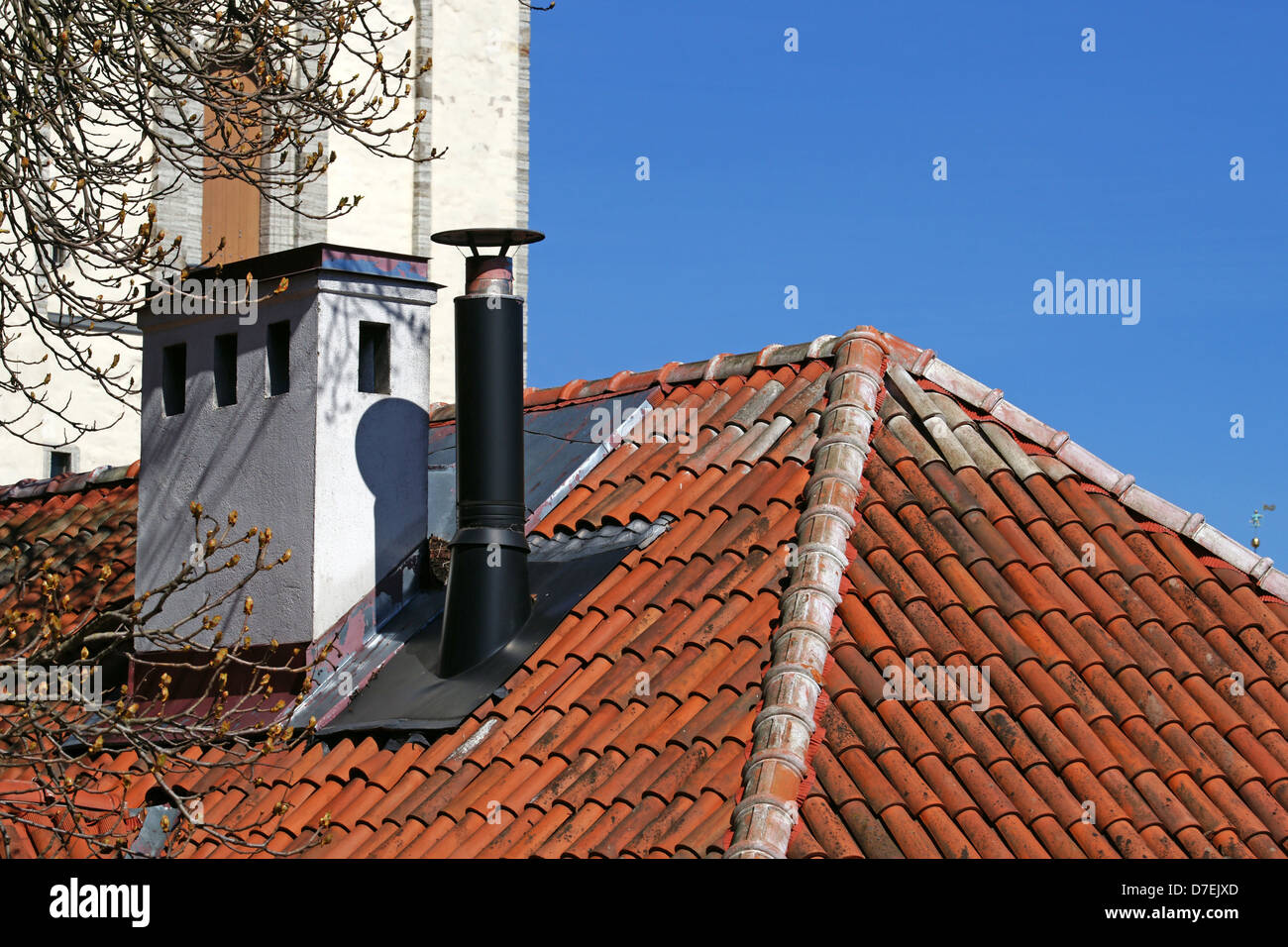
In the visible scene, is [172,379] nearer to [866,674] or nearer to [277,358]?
[277,358]

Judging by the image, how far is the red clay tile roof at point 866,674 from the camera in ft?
27.1

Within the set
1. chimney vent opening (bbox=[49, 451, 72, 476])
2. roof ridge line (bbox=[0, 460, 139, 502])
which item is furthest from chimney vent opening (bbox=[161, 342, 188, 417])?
chimney vent opening (bbox=[49, 451, 72, 476])

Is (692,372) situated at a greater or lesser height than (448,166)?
lesser

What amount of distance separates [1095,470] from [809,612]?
2607 millimetres

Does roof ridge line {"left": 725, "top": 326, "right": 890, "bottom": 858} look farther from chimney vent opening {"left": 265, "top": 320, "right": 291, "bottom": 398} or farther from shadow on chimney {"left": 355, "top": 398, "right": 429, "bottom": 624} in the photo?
chimney vent opening {"left": 265, "top": 320, "right": 291, "bottom": 398}

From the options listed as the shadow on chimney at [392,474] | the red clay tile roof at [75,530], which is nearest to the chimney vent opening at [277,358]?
the shadow on chimney at [392,474]

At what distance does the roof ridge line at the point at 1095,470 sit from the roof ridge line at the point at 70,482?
310 inches

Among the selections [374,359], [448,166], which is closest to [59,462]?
[448,166]

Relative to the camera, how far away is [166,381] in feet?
40.8

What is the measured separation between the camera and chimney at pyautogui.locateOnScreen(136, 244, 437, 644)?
36.8ft

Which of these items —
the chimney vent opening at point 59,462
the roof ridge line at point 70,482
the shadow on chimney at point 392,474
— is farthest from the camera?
the chimney vent opening at point 59,462

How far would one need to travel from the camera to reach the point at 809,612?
29.6 feet

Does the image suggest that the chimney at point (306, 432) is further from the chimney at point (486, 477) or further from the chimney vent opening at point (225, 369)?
the chimney at point (486, 477)
